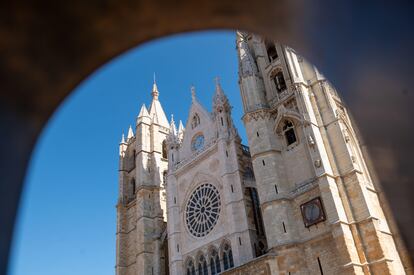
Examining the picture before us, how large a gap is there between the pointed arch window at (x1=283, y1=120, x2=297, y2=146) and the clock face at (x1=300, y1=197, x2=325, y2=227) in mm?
4130

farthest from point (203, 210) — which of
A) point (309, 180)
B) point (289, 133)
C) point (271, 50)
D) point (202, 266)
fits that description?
point (271, 50)

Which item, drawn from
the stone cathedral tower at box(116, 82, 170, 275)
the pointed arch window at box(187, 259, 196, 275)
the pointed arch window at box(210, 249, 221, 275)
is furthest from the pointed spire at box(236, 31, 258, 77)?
the stone cathedral tower at box(116, 82, 170, 275)

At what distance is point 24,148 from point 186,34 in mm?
1575

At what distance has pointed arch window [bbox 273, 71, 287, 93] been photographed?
989 inches

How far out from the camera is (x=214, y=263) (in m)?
24.8

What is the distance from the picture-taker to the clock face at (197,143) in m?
30.7

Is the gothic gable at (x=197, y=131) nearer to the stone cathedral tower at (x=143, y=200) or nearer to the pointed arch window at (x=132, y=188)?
the stone cathedral tower at (x=143, y=200)

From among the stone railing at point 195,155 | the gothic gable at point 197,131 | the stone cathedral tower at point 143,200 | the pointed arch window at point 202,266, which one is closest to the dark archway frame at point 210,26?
the pointed arch window at point 202,266

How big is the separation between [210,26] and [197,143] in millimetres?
27957

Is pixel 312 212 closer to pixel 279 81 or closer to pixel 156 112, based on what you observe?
pixel 279 81

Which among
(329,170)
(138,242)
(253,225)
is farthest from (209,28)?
(138,242)

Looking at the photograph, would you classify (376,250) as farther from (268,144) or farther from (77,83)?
(77,83)

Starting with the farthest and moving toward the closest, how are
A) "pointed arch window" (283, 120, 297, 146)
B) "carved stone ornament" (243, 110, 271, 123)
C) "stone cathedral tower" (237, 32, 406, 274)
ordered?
"carved stone ornament" (243, 110, 271, 123), "pointed arch window" (283, 120, 297, 146), "stone cathedral tower" (237, 32, 406, 274)

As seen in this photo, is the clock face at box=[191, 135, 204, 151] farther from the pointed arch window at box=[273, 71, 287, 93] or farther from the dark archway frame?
the dark archway frame
